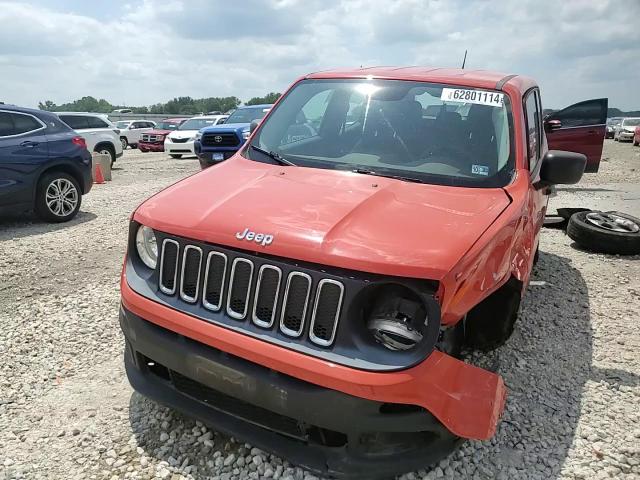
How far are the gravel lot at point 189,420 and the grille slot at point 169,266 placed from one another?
85 cm

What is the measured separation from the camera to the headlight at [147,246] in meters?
2.67

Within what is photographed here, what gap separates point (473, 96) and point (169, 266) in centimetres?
225

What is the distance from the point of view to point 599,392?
10.8 feet

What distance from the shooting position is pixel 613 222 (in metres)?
6.42

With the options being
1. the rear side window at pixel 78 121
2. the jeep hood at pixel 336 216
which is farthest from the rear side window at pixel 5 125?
the rear side window at pixel 78 121

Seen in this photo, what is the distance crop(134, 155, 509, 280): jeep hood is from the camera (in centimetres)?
206

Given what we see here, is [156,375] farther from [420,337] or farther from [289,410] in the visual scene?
[420,337]

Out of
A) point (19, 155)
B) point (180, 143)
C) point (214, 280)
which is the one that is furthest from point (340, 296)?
point (180, 143)

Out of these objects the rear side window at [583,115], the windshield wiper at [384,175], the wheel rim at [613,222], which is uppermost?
the rear side window at [583,115]

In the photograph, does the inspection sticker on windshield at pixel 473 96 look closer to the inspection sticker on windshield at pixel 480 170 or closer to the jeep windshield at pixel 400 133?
the jeep windshield at pixel 400 133

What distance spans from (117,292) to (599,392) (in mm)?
3946

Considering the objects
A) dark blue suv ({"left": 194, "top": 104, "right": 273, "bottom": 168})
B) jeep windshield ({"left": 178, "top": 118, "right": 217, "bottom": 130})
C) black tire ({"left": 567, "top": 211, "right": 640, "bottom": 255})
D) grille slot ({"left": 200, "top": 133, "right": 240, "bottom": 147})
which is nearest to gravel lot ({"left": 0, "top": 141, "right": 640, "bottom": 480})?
black tire ({"left": 567, "top": 211, "right": 640, "bottom": 255})

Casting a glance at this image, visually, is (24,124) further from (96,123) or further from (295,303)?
(96,123)

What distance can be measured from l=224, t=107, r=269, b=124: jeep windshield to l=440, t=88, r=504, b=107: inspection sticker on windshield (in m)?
11.6
